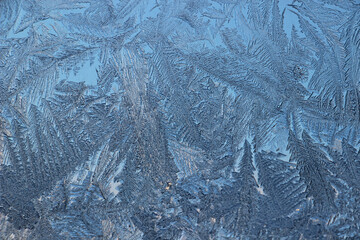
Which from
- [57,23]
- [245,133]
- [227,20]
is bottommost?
[245,133]

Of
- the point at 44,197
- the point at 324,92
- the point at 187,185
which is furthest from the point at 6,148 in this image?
the point at 324,92

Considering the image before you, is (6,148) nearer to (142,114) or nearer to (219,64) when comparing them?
(142,114)

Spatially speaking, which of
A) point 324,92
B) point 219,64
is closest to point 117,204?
point 219,64

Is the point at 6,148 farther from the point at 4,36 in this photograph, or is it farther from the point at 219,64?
the point at 219,64

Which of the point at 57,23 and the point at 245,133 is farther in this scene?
the point at 57,23

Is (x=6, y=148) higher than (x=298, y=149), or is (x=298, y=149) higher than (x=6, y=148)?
(x=6, y=148)

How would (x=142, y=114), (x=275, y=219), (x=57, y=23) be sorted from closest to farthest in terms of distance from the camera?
(x=275, y=219), (x=142, y=114), (x=57, y=23)

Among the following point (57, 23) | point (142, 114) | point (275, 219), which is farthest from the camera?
point (57, 23)
